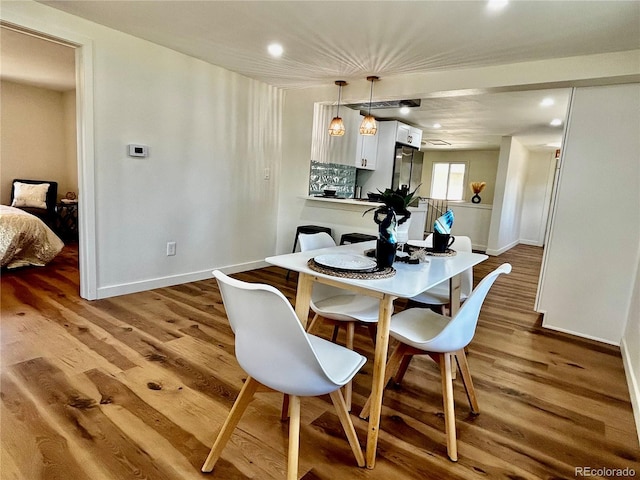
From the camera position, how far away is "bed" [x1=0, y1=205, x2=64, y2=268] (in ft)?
12.3

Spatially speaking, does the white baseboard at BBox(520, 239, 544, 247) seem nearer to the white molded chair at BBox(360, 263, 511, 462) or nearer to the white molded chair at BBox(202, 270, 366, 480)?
the white molded chair at BBox(360, 263, 511, 462)

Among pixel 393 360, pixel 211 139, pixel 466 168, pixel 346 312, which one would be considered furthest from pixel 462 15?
pixel 466 168

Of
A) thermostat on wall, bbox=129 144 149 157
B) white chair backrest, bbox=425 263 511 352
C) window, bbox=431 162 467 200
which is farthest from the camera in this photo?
window, bbox=431 162 467 200

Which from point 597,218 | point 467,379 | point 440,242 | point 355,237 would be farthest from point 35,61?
point 597,218

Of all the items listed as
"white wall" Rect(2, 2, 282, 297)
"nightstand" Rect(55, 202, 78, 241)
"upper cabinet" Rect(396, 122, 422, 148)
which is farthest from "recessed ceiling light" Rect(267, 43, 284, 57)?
"nightstand" Rect(55, 202, 78, 241)

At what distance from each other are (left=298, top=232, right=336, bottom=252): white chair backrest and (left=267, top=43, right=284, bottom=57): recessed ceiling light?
1.71 metres

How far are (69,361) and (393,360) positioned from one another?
1.87 metres

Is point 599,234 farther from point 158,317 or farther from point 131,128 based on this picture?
point 131,128

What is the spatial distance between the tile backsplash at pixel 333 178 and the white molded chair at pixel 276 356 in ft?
12.4

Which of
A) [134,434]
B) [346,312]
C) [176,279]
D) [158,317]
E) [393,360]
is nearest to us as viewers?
[134,434]

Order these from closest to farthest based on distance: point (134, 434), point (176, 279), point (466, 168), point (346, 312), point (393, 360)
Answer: point (134, 434)
point (393, 360)
point (346, 312)
point (176, 279)
point (466, 168)

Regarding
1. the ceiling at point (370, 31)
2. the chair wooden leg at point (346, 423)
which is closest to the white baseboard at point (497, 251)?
the ceiling at point (370, 31)

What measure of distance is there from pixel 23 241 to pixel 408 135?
216 inches

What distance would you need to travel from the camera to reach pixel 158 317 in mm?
2889
